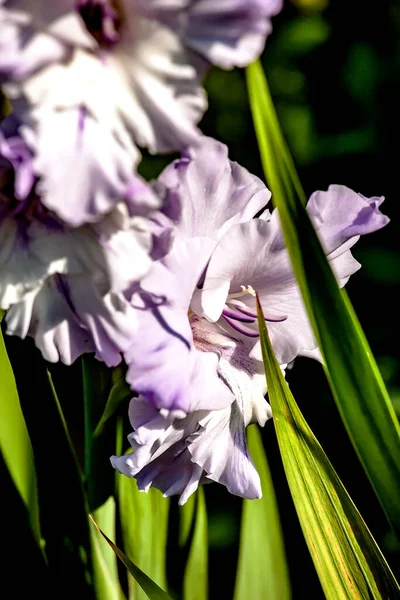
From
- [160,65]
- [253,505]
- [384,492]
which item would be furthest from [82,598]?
[160,65]

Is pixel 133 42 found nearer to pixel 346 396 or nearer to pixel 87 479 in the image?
pixel 346 396

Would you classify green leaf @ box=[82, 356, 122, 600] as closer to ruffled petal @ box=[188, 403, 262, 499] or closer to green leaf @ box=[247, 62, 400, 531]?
ruffled petal @ box=[188, 403, 262, 499]

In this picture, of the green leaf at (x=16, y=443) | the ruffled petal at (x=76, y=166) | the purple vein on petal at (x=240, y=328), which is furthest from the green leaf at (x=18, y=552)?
the ruffled petal at (x=76, y=166)

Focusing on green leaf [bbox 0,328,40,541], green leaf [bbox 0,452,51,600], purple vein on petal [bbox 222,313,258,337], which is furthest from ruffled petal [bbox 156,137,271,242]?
green leaf [bbox 0,452,51,600]

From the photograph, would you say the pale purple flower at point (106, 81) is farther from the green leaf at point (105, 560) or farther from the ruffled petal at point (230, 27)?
the green leaf at point (105, 560)

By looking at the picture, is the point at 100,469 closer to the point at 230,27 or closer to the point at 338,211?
the point at 338,211

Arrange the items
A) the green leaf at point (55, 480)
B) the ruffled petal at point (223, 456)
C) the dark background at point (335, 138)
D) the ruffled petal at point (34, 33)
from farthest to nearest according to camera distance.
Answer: the dark background at point (335, 138) < the green leaf at point (55, 480) < the ruffled petal at point (223, 456) < the ruffled petal at point (34, 33)

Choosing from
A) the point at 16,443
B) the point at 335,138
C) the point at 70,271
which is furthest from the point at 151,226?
the point at 335,138
